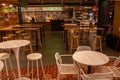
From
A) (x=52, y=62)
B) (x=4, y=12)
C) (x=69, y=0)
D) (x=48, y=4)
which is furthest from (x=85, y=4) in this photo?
(x=52, y=62)

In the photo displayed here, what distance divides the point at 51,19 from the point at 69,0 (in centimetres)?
238

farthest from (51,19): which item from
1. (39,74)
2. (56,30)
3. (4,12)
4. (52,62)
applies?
(39,74)

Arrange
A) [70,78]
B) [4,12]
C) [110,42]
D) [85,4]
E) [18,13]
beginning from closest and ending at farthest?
[70,78], [110,42], [4,12], [18,13], [85,4]

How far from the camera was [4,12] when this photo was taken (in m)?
10.9

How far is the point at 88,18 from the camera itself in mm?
14820

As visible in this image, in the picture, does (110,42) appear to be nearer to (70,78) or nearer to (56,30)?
(70,78)

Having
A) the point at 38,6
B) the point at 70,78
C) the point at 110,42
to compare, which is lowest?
the point at 70,78

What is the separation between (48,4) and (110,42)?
801cm

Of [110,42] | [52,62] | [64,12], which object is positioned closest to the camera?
[52,62]

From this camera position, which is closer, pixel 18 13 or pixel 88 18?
pixel 18 13

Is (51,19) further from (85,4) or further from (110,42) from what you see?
(110,42)

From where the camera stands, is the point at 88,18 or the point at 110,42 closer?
the point at 110,42

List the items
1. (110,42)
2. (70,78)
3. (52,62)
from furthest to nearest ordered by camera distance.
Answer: (110,42), (52,62), (70,78)

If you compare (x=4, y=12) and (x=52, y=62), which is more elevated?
(x=4, y=12)
